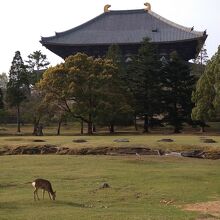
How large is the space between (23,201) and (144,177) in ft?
28.2

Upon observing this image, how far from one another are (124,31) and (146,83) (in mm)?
24821

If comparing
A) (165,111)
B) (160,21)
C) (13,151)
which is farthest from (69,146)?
(160,21)

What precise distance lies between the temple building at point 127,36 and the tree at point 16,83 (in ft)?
42.6

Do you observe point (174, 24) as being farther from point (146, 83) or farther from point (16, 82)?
point (16, 82)

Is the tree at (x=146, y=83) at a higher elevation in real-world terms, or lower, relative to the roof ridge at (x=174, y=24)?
lower

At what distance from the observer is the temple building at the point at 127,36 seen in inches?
2891

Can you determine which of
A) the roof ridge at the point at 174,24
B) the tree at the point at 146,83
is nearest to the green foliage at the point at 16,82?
the tree at the point at 146,83

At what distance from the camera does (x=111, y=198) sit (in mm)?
19281

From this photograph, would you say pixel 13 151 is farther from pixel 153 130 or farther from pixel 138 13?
pixel 138 13

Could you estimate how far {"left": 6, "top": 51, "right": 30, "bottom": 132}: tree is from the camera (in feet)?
200

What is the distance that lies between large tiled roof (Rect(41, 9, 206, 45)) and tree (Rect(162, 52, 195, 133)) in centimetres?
1289

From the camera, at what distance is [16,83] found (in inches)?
2416

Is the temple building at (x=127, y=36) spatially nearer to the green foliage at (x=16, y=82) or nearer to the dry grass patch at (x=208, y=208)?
the green foliage at (x=16, y=82)

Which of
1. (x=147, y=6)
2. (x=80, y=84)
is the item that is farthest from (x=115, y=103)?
(x=147, y=6)
